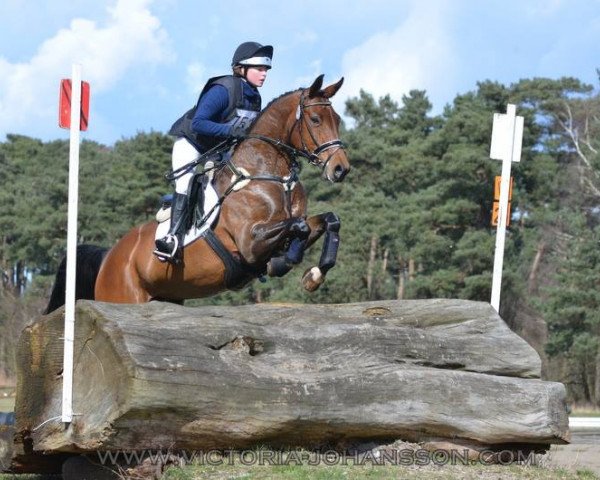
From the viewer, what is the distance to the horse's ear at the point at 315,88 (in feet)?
23.0

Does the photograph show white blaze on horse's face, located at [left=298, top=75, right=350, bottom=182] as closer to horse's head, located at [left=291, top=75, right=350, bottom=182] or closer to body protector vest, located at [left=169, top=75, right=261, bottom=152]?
horse's head, located at [left=291, top=75, right=350, bottom=182]

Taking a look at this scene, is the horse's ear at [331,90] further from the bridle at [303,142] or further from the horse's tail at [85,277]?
the horse's tail at [85,277]

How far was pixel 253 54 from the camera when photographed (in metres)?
7.07

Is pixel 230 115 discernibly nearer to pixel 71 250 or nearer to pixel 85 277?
pixel 85 277

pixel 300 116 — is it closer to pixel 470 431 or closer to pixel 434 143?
pixel 470 431

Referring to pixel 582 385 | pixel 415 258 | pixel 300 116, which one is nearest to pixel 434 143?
pixel 415 258

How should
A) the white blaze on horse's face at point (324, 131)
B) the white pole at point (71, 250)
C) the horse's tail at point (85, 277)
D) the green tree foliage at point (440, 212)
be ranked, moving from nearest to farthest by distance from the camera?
the white pole at point (71, 250) < the white blaze on horse's face at point (324, 131) < the horse's tail at point (85, 277) < the green tree foliage at point (440, 212)

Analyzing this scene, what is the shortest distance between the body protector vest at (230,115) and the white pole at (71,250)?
1.65m

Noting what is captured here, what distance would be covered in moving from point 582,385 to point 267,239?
29437mm

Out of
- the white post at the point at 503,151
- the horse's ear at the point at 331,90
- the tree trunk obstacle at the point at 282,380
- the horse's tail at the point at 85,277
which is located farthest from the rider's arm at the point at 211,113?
the white post at the point at 503,151

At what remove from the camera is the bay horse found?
679 centimetres

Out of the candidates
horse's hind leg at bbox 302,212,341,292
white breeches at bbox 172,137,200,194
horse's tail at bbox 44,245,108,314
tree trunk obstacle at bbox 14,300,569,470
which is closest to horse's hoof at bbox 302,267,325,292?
horse's hind leg at bbox 302,212,341,292

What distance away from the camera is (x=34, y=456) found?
6.05m

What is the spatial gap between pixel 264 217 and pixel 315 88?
101 cm
